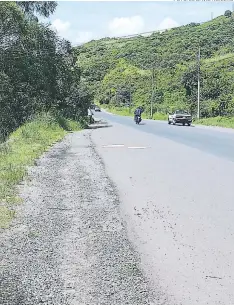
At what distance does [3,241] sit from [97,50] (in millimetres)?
127317

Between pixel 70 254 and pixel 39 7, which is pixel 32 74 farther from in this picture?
pixel 70 254

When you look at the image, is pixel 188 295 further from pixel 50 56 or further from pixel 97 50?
pixel 97 50

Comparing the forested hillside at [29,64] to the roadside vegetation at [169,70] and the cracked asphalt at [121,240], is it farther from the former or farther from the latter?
the roadside vegetation at [169,70]

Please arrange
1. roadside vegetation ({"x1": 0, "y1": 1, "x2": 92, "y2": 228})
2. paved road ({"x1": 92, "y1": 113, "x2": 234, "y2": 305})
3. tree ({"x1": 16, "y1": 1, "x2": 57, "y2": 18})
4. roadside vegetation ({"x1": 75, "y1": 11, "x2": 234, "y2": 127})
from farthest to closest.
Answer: roadside vegetation ({"x1": 75, "y1": 11, "x2": 234, "y2": 127}) → tree ({"x1": 16, "y1": 1, "x2": 57, "y2": 18}) → roadside vegetation ({"x1": 0, "y1": 1, "x2": 92, "y2": 228}) → paved road ({"x1": 92, "y1": 113, "x2": 234, "y2": 305})

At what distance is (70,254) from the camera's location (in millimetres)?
5965

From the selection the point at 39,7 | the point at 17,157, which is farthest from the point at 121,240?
the point at 39,7

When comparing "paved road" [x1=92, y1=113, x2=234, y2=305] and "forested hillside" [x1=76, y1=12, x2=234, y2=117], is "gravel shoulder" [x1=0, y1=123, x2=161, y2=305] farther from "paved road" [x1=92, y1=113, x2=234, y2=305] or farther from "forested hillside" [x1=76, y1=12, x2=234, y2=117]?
"forested hillside" [x1=76, y1=12, x2=234, y2=117]

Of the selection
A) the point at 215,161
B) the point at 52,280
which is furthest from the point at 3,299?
the point at 215,161

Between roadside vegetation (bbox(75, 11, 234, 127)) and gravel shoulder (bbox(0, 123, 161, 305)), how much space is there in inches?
1523

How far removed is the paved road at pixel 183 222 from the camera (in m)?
5.11

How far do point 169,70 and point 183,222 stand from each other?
3217 inches

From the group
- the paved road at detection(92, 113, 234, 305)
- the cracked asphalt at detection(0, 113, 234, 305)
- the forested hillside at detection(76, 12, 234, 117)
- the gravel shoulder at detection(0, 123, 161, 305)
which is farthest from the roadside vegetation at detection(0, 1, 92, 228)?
the forested hillside at detection(76, 12, 234, 117)

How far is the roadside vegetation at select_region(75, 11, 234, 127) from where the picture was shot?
65.9 metres

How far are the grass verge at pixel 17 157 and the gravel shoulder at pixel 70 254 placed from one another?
259mm
